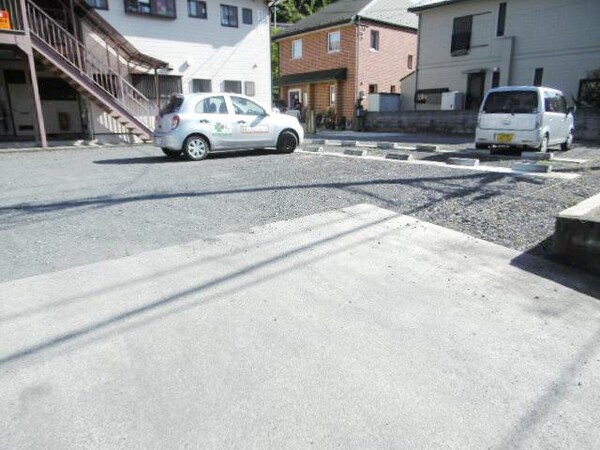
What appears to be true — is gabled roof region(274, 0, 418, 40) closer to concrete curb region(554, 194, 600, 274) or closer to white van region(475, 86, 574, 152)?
white van region(475, 86, 574, 152)

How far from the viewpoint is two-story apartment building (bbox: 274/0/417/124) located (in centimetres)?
2497

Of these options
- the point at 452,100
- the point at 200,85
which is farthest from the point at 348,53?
the point at 200,85

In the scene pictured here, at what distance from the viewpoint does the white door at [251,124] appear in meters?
Answer: 10.6

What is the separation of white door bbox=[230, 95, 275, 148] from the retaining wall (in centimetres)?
1068

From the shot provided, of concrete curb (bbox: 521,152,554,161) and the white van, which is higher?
the white van

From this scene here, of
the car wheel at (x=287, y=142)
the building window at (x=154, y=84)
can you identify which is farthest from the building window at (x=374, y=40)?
the car wheel at (x=287, y=142)

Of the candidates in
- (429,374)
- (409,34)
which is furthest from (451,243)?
(409,34)

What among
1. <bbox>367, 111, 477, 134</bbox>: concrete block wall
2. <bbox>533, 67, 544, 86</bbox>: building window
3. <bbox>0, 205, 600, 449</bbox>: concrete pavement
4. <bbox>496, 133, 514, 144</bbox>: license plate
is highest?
<bbox>533, 67, 544, 86</bbox>: building window

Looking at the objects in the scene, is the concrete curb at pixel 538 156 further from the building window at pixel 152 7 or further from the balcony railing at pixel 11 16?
the balcony railing at pixel 11 16

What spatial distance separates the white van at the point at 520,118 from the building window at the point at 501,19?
1075cm

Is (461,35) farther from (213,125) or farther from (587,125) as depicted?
(213,125)

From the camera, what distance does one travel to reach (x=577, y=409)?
215 cm

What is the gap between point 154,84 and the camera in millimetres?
16781

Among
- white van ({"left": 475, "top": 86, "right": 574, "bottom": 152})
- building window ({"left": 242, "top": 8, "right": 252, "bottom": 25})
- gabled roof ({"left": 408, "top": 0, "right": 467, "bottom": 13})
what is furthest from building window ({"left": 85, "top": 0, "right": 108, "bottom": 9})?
gabled roof ({"left": 408, "top": 0, "right": 467, "bottom": 13})
